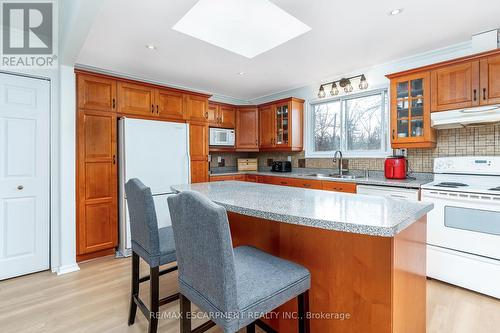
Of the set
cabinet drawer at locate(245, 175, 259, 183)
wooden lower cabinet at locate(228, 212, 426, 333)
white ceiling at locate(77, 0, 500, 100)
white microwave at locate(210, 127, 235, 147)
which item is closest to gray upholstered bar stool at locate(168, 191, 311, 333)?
wooden lower cabinet at locate(228, 212, 426, 333)

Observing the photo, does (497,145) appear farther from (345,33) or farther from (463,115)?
(345,33)

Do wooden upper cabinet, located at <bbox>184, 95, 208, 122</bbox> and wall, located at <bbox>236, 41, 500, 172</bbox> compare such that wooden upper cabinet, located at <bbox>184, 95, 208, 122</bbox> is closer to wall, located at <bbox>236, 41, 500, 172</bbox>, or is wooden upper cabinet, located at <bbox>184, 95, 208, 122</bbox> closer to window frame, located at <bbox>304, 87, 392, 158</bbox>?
window frame, located at <bbox>304, 87, 392, 158</bbox>

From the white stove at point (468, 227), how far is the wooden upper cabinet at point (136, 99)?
131 inches

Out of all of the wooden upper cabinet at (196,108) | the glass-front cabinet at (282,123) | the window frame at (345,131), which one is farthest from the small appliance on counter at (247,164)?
the wooden upper cabinet at (196,108)

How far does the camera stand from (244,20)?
2447mm

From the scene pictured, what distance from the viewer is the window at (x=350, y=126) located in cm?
352

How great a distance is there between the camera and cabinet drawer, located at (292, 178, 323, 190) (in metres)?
3.42

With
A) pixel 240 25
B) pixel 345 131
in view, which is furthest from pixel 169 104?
pixel 345 131

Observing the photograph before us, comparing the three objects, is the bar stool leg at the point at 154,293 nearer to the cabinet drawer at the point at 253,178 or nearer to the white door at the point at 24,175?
the white door at the point at 24,175

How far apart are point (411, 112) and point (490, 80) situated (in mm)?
684

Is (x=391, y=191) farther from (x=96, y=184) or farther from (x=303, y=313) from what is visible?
(x=96, y=184)

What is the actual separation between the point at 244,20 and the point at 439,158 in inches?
101

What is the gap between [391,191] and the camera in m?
2.71

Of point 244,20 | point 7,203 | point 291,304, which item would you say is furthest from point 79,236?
point 244,20
